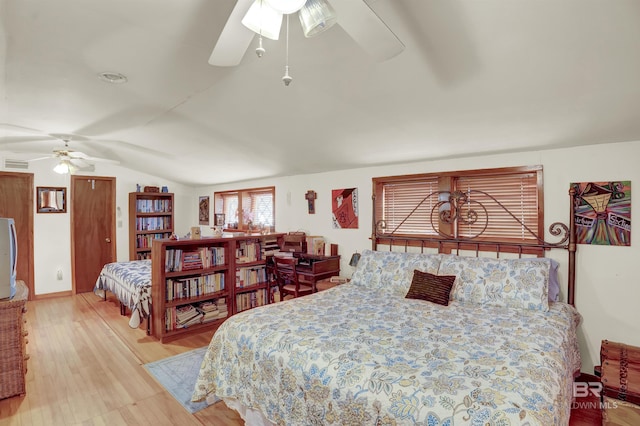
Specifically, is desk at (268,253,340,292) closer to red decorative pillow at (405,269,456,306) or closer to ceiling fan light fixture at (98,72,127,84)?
red decorative pillow at (405,269,456,306)

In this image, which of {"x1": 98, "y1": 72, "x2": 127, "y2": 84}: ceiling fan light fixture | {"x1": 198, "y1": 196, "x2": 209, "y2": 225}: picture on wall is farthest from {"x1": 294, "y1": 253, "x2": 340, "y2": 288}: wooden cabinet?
{"x1": 198, "y1": 196, "x2": 209, "y2": 225}: picture on wall

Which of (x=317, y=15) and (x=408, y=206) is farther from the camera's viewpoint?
(x=408, y=206)

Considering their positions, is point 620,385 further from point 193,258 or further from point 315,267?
point 193,258

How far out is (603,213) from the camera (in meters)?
2.51

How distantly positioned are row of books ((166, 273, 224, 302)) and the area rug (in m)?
0.65

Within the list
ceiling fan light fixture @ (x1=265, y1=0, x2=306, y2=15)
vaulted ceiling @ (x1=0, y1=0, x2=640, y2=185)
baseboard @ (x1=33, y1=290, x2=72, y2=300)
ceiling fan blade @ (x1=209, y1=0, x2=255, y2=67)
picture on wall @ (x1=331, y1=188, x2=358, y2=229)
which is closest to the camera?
ceiling fan light fixture @ (x1=265, y1=0, x2=306, y2=15)

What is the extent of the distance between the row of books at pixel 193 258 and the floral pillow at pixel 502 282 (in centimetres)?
255

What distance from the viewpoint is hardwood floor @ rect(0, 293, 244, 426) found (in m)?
2.21

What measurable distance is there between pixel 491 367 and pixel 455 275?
1352mm

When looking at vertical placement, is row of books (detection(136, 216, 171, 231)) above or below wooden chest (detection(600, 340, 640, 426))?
above

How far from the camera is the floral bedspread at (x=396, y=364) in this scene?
1.31 meters

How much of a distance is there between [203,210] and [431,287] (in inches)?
203

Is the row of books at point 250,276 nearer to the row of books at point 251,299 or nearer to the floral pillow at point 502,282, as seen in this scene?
the row of books at point 251,299

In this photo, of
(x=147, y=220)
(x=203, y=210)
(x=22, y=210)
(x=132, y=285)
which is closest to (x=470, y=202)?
(x=132, y=285)
